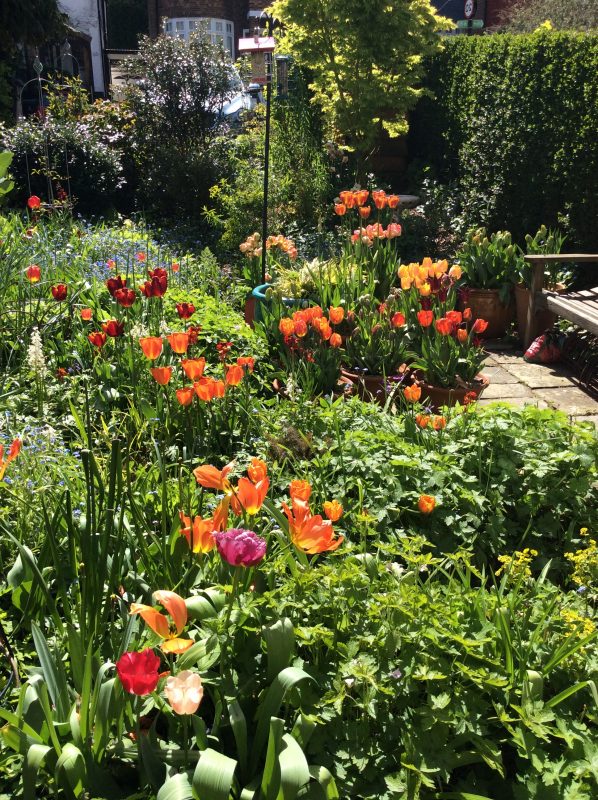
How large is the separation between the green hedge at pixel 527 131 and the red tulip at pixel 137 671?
19.4 feet

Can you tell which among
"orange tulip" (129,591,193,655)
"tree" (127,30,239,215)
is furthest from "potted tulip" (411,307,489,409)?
"tree" (127,30,239,215)

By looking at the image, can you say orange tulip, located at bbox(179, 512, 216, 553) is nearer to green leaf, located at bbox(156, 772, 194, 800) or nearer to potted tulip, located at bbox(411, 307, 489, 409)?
green leaf, located at bbox(156, 772, 194, 800)

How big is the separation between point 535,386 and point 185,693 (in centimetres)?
415

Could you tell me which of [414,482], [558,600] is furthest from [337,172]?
[558,600]

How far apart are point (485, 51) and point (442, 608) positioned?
7612mm

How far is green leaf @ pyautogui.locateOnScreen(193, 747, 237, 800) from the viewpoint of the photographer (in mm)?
1290

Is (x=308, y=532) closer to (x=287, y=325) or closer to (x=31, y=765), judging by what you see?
(x=31, y=765)

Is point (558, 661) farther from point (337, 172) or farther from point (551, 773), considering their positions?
point (337, 172)

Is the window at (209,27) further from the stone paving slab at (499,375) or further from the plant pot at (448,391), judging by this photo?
the plant pot at (448,391)

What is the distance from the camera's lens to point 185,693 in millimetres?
1232

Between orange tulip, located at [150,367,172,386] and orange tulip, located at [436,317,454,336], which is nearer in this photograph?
orange tulip, located at [150,367,172,386]

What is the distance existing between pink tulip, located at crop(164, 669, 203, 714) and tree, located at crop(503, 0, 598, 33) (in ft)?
52.8

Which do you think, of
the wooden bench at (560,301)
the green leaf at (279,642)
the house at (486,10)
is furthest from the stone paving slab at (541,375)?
the house at (486,10)

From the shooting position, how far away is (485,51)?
7.95 metres
